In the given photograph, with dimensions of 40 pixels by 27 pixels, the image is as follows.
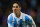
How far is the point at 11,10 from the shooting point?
214cm

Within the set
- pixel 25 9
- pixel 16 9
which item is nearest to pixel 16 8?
pixel 16 9

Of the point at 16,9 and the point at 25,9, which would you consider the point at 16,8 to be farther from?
the point at 25,9

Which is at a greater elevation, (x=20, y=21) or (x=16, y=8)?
(x=16, y=8)

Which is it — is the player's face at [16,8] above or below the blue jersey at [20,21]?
above

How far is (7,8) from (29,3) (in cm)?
27

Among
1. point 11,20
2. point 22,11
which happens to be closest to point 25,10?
point 22,11

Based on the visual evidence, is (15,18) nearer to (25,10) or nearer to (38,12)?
(25,10)

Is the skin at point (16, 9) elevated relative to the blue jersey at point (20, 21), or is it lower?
elevated

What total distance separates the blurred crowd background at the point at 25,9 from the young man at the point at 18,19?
0.18 feet

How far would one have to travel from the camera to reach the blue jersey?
2.12 metres

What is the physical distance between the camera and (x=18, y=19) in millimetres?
2129

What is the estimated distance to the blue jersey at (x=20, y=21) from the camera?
2.12 metres

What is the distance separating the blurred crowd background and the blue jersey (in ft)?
0.18

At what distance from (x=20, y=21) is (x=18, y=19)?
3 centimetres
